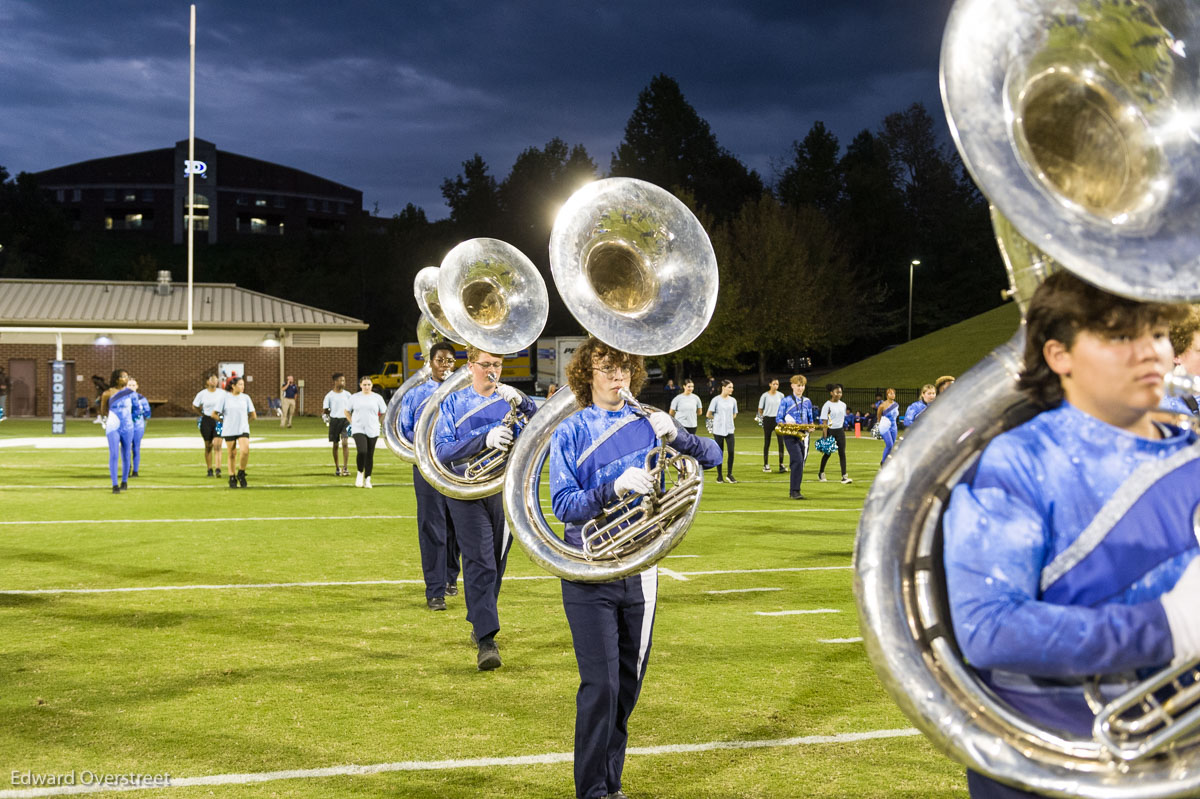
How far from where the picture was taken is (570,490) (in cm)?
428

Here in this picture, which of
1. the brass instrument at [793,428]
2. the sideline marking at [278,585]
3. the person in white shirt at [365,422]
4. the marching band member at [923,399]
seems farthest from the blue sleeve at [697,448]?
the person in white shirt at [365,422]

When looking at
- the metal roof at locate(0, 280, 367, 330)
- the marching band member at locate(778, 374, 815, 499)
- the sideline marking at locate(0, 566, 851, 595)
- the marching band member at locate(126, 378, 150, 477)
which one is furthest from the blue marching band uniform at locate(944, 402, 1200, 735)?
the metal roof at locate(0, 280, 367, 330)

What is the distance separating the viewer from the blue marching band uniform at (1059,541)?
1.89m

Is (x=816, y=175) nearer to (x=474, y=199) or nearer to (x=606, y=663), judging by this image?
(x=474, y=199)

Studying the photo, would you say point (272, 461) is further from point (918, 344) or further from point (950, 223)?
point (950, 223)

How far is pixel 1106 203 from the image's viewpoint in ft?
6.37

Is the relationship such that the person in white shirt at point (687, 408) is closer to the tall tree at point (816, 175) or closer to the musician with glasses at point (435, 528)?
the musician with glasses at point (435, 528)

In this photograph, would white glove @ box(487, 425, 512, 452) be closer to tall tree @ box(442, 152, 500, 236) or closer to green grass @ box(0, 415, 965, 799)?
green grass @ box(0, 415, 965, 799)

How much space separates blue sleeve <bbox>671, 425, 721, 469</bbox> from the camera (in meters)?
4.57

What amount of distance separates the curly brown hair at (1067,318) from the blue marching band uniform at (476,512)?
475 cm

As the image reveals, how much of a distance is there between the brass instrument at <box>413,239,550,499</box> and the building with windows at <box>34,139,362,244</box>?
275 feet

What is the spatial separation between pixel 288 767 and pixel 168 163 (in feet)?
298

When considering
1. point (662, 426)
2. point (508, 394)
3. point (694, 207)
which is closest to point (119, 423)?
point (508, 394)

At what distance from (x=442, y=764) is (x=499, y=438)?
1.98 m
